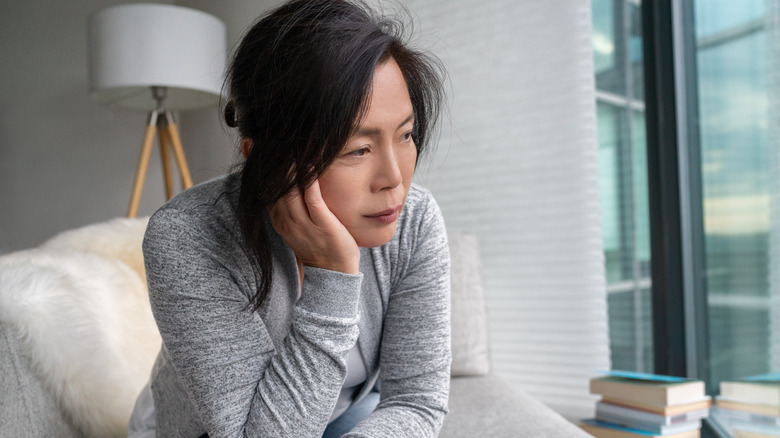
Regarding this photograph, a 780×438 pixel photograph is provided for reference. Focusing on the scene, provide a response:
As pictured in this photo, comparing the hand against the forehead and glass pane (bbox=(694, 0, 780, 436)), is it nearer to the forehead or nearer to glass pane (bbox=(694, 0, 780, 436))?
the forehead

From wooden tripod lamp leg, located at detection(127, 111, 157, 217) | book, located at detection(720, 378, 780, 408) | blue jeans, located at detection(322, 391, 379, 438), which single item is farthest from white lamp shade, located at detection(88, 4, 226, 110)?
book, located at detection(720, 378, 780, 408)

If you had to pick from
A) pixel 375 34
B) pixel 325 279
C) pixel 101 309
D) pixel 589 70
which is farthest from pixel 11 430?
pixel 589 70

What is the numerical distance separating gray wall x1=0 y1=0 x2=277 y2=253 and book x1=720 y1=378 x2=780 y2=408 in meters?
2.33

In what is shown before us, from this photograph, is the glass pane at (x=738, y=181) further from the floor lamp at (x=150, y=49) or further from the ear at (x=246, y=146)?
the floor lamp at (x=150, y=49)

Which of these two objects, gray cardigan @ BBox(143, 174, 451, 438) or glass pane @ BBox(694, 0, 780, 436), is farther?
glass pane @ BBox(694, 0, 780, 436)

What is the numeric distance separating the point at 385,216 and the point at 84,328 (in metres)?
0.65

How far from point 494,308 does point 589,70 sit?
83 cm

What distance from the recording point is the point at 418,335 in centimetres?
95

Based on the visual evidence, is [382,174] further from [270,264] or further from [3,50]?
[3,50]

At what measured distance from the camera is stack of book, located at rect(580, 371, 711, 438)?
4.41 ft

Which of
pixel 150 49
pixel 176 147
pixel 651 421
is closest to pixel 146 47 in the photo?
pixel 150 49

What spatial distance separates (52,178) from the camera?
3146 mm

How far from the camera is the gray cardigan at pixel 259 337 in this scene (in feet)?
2.65

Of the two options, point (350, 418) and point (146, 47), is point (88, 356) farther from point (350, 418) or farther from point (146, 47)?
point (146, 47)
